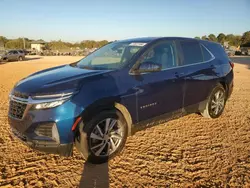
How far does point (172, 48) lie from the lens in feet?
14.4

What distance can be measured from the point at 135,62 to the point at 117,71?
36cm

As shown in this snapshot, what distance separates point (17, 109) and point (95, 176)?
4.66 ft

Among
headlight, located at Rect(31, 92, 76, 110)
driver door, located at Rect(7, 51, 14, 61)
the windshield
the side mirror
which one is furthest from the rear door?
driver door, located at Rect(7, 51, 14, 61)

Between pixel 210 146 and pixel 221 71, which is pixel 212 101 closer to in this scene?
pixel 221 71

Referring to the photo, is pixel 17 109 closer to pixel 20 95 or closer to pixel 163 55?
pixel 20 95

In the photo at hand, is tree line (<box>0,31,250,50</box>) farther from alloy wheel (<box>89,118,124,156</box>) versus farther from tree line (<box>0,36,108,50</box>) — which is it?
alloy wheel (<box>89,118,124,156</box>)

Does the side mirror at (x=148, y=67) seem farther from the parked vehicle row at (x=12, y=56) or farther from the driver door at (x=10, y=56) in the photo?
the driver door at (x=10, y=56)

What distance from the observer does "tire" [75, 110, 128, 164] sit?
3152mm

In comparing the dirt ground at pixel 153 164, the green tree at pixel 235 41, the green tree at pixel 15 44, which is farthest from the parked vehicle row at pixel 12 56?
the green tree at pixel 235 41

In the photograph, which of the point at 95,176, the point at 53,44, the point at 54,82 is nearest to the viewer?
the point at 95,176

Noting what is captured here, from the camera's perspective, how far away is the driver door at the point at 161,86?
375 cm

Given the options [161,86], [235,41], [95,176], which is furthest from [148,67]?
[235,41]

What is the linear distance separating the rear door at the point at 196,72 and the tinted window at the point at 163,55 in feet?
0.94

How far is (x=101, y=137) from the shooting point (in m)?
3.37
